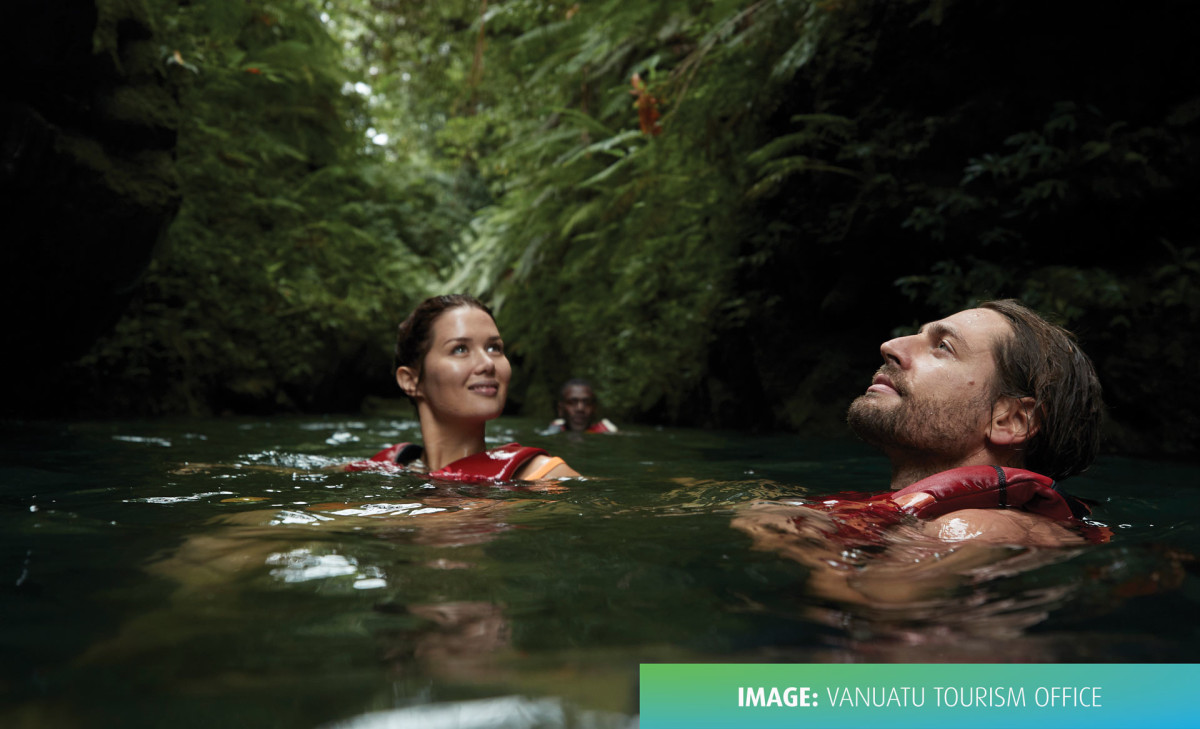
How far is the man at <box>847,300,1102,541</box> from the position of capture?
8.74 ft

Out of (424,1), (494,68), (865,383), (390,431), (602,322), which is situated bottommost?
(390,431)

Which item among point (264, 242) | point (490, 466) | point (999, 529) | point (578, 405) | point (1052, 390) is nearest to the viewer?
point (999, 529)

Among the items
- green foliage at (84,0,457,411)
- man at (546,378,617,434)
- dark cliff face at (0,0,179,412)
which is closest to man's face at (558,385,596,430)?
man at (546,378,617,434)

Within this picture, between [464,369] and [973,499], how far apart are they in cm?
223

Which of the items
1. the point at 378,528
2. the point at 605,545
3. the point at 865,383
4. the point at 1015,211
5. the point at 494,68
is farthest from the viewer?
the point at 494,68

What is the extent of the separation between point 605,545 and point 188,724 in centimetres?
130

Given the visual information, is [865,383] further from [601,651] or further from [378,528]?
[601,651]

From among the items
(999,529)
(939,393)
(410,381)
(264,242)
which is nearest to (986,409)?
(939,393)

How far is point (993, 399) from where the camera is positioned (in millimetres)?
2670

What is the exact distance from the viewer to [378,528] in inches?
99.0

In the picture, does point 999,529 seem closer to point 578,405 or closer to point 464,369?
point 464,369

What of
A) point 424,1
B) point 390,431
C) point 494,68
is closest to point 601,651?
point 390,431

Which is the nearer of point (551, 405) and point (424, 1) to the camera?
point (424, 1)

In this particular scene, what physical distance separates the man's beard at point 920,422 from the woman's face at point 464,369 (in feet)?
5.50
